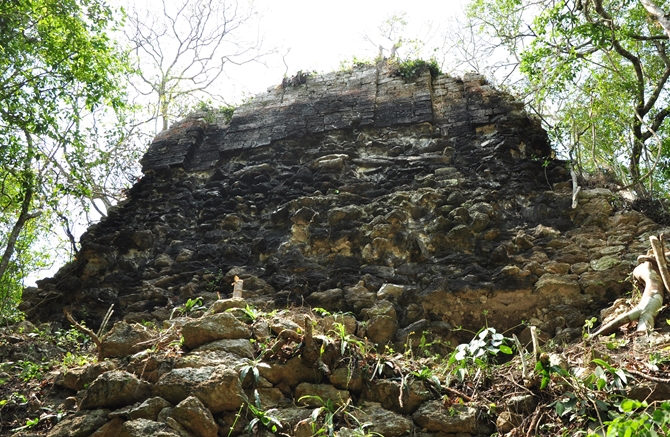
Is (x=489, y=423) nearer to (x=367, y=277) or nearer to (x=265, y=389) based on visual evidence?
(x=265, y=389)

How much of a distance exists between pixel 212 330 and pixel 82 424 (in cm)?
98

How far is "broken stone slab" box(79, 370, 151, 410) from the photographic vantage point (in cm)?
354

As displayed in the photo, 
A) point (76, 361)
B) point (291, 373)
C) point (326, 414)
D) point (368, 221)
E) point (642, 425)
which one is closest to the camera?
point (642, 425)

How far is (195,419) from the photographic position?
3273 mm

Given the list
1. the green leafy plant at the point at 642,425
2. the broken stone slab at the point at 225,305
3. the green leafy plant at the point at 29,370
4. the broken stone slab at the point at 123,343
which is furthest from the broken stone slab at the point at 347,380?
the green leafy plant at the point at 29,370

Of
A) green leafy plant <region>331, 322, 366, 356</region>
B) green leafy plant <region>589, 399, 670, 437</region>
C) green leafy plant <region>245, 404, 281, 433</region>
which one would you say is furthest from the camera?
green leafy plant <region>331, 322, 366, 356</region>

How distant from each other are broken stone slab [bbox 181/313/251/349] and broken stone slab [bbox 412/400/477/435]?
1328 mm

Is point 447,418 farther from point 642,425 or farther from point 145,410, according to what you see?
point 145,410

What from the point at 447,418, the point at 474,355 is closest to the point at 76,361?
the point at 447,418

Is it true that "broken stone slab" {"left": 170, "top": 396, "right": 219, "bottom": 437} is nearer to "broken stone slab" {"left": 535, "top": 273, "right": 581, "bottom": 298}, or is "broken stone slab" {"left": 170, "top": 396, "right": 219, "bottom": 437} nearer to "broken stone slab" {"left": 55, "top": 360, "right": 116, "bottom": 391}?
"broken stone slab" {"left": 55, "top": 360, "right": 116, "bottom": 391}

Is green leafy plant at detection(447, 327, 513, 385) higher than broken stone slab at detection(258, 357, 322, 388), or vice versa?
broken stone slab at detection(258, 357, 322, 388)

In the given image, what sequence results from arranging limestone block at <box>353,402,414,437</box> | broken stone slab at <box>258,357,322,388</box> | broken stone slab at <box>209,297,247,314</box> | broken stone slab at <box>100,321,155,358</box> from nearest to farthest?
limestone block at <box>353,402,414,437</box> < broken stone slab at <box>258,357,322,388</box> < broken stone slab at <box>100,321,155,358</box> < broken stone slab at <box>209,297,247,314</box>

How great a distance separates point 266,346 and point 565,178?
14.0 ft

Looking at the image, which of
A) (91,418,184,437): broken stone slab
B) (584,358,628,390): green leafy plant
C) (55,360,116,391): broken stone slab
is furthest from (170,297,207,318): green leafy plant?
(584,358,628,390): green leafy plant
